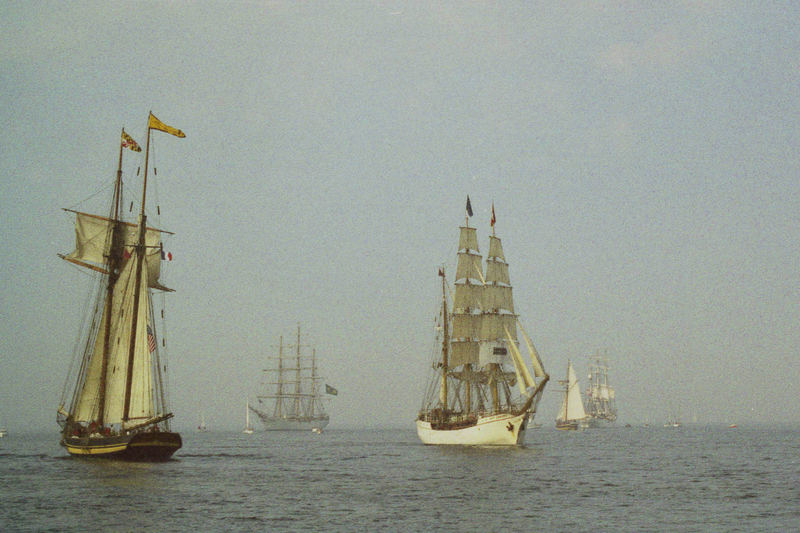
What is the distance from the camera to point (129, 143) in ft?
222

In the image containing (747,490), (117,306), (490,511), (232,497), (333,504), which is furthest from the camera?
(117,306)

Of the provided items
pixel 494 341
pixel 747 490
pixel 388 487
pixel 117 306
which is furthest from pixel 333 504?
pixel 494 341

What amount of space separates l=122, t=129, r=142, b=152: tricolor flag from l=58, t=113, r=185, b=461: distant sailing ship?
59 mm

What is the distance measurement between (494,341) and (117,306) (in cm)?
5541

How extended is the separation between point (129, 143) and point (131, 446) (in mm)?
25526

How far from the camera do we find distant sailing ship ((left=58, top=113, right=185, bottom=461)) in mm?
60969

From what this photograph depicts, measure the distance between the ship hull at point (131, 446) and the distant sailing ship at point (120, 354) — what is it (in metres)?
0.07

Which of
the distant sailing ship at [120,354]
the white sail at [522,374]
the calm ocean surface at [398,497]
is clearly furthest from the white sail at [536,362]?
the distant sailing ship at [120,354]

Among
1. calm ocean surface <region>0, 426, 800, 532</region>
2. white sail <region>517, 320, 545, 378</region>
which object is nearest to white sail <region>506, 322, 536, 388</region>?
white sail <region>517, 320, 545, 378</region>

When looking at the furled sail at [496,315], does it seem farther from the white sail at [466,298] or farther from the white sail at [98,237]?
the white sail at [98,237]

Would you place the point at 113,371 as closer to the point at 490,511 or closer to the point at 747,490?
the point at 490,511

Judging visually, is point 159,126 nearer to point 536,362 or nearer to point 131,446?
point 131,446

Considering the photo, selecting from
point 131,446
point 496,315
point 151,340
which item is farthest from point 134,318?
point 496,315

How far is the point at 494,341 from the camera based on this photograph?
108 meters
